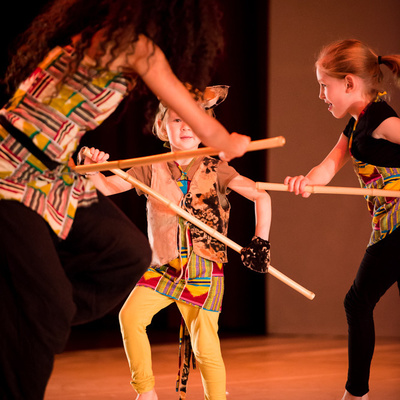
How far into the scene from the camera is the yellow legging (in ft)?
7.66

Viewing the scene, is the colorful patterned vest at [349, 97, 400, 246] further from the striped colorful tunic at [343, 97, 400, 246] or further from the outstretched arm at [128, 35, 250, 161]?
the outstretched arm at [128, 35, 250, 161]

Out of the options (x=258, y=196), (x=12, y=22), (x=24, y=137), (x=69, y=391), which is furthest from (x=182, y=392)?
(x=12, y=22)

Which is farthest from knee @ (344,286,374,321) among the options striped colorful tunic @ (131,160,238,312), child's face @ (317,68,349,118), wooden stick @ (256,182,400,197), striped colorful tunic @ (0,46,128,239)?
striped colorful tunic @ (0,46,128,239)

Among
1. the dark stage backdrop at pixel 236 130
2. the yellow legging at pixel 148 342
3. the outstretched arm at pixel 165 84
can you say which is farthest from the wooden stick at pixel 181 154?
the dark stage backdrop at pixel 236 130

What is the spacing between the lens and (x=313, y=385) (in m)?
2.83

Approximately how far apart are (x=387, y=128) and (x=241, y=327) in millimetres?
2280

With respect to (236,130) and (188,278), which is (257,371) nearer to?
(188,278)

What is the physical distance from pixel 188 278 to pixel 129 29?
3.40ft

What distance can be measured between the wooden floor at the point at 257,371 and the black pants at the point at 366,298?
20 cm

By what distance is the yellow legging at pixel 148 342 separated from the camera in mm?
2334

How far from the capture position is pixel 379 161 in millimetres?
2443

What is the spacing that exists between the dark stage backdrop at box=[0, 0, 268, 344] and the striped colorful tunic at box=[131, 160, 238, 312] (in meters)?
1.79

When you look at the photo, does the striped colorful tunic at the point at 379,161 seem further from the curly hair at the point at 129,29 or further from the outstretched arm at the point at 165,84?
the outstretched arm at the point at 165,84

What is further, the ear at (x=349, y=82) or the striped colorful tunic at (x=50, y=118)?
the ear at (x=349, y=82)
